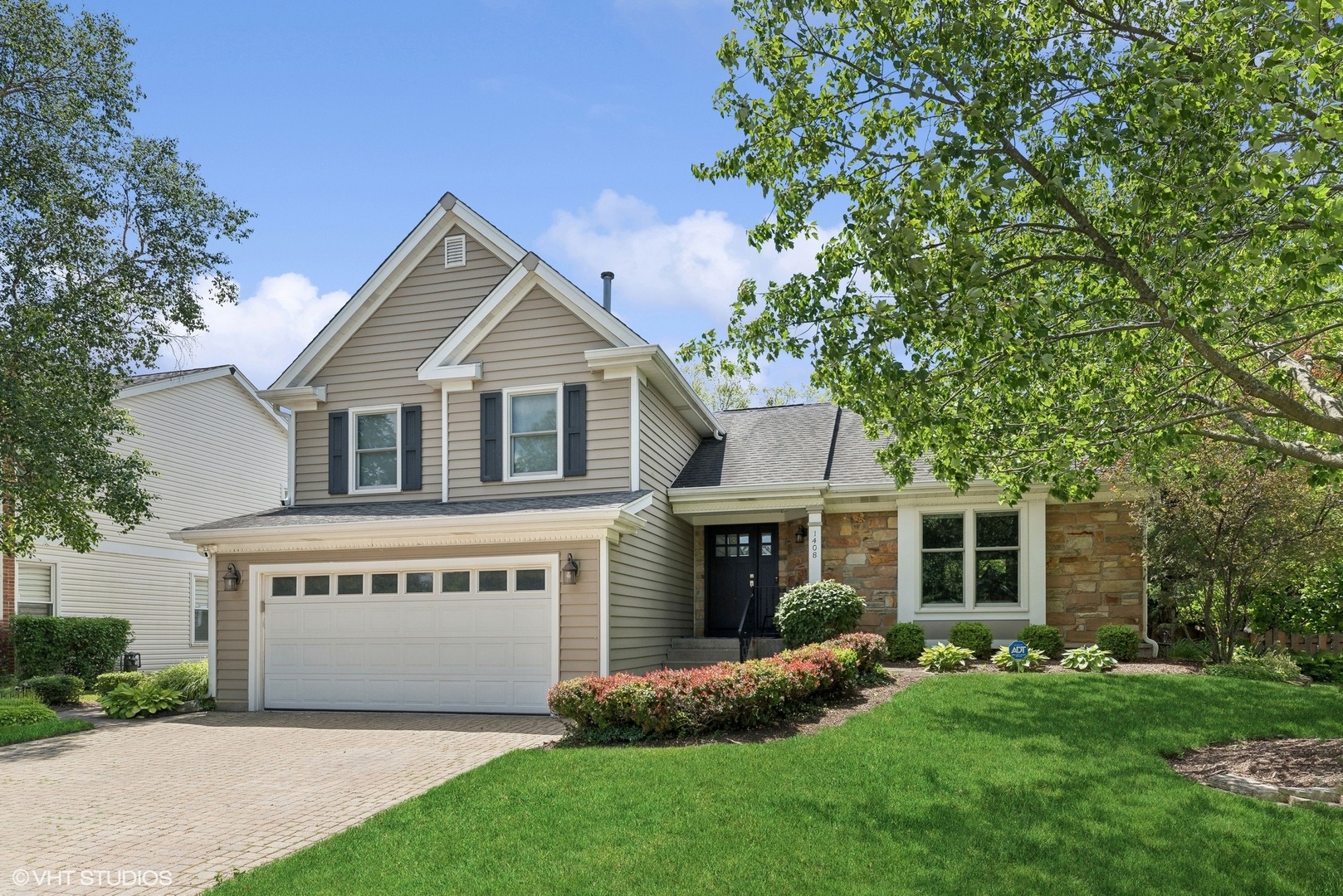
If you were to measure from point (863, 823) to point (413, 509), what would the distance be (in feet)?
31.3

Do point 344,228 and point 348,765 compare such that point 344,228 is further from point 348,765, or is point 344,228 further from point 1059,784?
point 1059,784

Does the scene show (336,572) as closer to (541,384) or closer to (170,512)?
(541,384)

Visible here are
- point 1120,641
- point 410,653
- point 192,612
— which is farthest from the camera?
point 192,612

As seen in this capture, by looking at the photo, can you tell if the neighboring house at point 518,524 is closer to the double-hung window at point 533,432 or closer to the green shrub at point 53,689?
the double-hung window at point 533,432

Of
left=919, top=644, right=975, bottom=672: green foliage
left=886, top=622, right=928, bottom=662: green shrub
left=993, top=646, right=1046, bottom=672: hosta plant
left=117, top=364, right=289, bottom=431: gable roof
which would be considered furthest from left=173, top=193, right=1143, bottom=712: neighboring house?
left=117, top=364, right=289, bottom=431: gable roof

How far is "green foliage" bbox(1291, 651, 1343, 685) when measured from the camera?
1357 centimetres

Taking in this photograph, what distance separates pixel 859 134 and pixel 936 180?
2.16m

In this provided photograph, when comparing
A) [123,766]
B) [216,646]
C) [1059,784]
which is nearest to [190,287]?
[216,646]

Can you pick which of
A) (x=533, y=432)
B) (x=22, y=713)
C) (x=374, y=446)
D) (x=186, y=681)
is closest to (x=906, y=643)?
(x=533, y=432)

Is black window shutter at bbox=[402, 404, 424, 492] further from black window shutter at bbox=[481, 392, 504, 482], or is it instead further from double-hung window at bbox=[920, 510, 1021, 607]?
double-hung window at bbox=[920, 510, 1021, 607]

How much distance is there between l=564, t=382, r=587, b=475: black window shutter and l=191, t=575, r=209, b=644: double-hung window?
13154mm

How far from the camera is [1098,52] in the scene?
8086 mm

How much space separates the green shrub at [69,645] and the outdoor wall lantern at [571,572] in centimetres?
1145

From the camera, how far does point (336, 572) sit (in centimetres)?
1420
